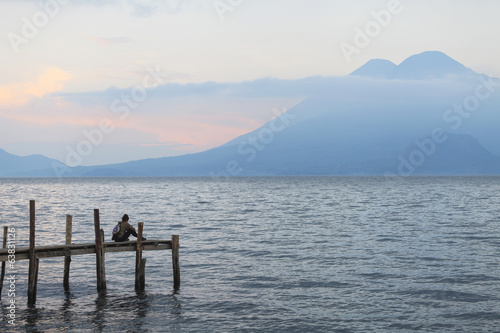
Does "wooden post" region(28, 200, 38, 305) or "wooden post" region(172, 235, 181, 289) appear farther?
"wooden post" region(172, 235, 181, 289)

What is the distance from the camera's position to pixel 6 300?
73.1 feet

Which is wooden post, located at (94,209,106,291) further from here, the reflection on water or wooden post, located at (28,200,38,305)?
wooden post, located at (28,200,38,305)

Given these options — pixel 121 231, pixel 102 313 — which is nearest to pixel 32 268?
pixel 102 313

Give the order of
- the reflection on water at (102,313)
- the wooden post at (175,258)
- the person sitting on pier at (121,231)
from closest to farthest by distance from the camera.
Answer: the reflection on water at (102,313) < the person sitting on pier at (121,231) < the wooden post at (175,258)

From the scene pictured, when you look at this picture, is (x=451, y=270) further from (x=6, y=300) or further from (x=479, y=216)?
(x=479, y=216)

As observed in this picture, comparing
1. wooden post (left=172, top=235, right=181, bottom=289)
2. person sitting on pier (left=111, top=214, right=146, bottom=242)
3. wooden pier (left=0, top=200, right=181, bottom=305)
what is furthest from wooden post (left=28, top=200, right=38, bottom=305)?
wooden post (left=172, top=235, right=181, bottom=289)

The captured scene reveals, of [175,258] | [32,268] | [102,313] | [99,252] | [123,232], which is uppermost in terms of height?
[123,232]

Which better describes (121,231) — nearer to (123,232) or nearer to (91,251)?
(123,232)

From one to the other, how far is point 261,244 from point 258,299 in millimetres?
16023

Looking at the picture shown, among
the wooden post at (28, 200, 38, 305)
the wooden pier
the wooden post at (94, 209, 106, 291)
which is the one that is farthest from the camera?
the wooden post at (94, 209, 106, 291)

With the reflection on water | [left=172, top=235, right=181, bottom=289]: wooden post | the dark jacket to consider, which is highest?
the dark jacket

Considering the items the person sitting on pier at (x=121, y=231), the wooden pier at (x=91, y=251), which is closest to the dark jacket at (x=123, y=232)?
the person sitting on pier at (x=121, y=231)

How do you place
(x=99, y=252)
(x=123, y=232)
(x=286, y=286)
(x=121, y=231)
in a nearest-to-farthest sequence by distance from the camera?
(x=99, y=252)
(x=121, y=231)
(x=123, y=232)
(x=286, y=286)

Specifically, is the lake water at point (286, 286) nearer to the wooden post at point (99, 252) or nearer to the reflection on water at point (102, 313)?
the reflection on water at point (102, 313)
